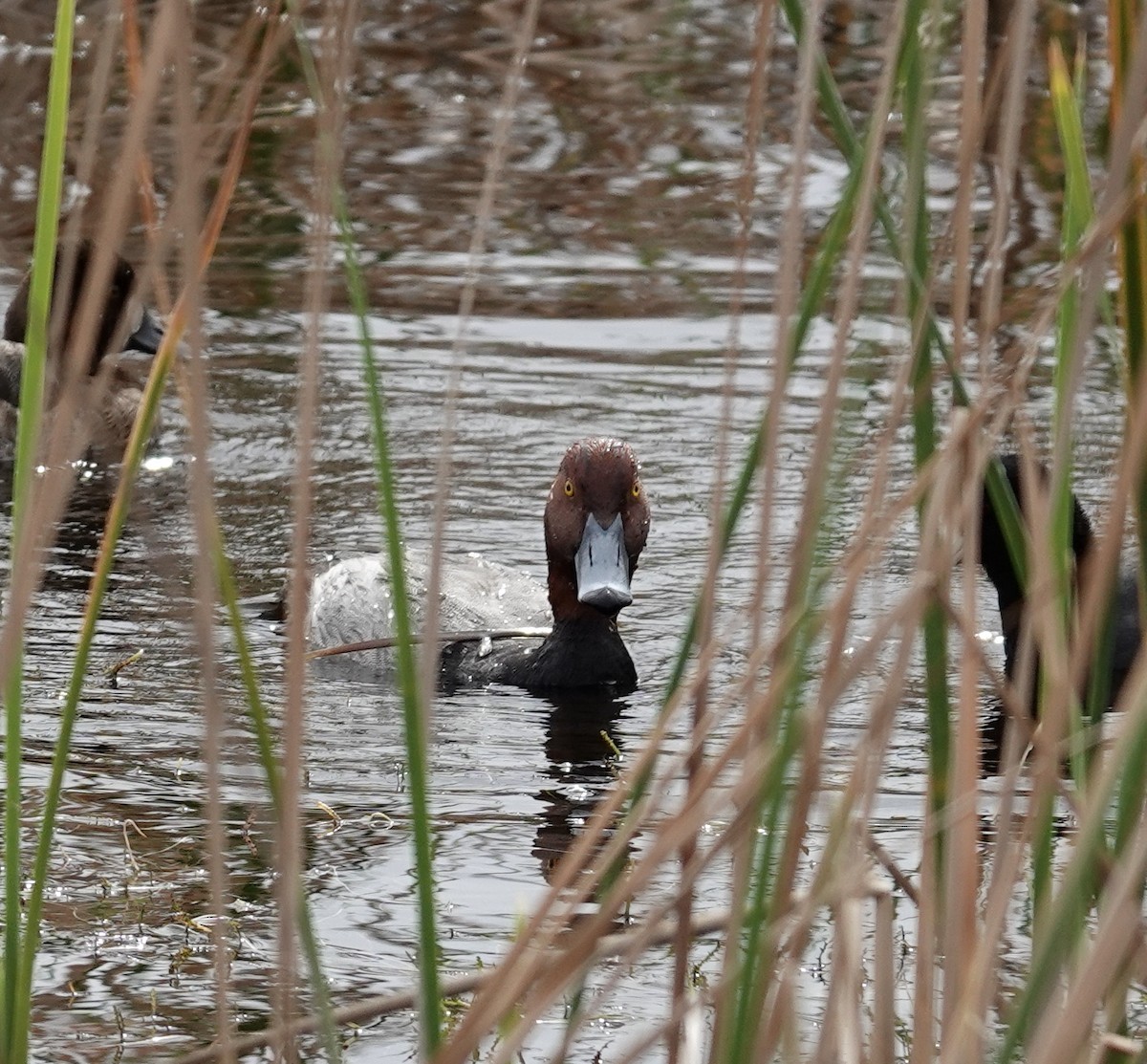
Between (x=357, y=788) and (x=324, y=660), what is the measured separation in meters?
1.60

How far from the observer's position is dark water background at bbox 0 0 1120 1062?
3.59 m

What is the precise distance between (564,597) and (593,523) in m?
0.34

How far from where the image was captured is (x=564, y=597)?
631cm

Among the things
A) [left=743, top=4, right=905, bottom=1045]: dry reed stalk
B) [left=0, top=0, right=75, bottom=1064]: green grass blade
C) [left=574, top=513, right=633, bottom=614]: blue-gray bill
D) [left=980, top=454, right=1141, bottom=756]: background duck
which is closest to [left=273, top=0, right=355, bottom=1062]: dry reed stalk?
[left=0, top=0, right=75, bottom=1064]: green grass blade

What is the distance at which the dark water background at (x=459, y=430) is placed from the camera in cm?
359

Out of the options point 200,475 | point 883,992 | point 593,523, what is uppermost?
point 200,475

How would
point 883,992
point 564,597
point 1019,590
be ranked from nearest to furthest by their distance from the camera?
point 883,992, point 1019,590, point 564,597

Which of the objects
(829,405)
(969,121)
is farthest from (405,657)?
(969,121)

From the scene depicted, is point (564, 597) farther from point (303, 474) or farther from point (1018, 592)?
point (303, 474)

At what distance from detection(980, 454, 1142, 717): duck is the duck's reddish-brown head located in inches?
40.0

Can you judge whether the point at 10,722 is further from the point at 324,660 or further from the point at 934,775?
the point at 324,660

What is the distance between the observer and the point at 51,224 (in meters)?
2.06

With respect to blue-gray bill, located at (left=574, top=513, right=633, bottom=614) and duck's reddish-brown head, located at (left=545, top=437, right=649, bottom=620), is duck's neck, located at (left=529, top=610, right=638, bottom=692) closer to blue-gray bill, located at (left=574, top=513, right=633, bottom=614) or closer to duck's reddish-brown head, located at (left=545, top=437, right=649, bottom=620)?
duck's reddish-brown head, located at (left=545, top=437, right=649, bottom=620)

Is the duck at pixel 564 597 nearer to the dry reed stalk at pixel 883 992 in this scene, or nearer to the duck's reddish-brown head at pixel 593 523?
the duck's reddish-brown head at pixel 593 523
